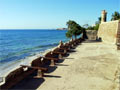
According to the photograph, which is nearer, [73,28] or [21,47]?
[73,28]

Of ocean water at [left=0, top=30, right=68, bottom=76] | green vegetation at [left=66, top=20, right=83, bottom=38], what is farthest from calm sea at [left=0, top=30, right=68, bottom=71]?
green vegetation at [left=66, top=20, right=83, bottom=38]

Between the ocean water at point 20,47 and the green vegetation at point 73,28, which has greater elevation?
the green vegetation at point 73,28

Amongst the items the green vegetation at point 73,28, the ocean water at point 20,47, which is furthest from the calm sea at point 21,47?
the green vegetation at point 73,28

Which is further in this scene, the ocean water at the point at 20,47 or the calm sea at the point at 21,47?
the calm sea at the point at 21,47

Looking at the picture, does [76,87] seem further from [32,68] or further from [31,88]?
[32,68]

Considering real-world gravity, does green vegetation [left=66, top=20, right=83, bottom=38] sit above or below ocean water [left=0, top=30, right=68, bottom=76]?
above

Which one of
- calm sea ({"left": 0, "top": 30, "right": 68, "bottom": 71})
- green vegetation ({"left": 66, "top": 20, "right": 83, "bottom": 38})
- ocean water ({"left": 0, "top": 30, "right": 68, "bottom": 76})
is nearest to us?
ocean water ({"left": 0, "top": 30, "right": 68, "bottom": 76})

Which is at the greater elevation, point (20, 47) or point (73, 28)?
point (73, 28)

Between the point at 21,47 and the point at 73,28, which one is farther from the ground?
the point at 73,28

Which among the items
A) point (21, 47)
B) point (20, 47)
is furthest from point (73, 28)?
point (20, 47)

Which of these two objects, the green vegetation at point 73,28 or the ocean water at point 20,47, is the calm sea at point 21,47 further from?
the green vegetation at point 73,28

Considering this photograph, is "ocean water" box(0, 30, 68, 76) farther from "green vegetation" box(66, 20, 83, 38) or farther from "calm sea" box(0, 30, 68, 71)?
"green vegetation" box(66, 20, 83, 38)

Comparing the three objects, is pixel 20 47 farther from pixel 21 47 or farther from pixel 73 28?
pixel 73 28

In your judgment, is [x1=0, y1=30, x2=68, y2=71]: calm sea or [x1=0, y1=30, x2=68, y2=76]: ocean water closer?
[x1=0, y1=30, x2=68, y2=76]: ocean water
